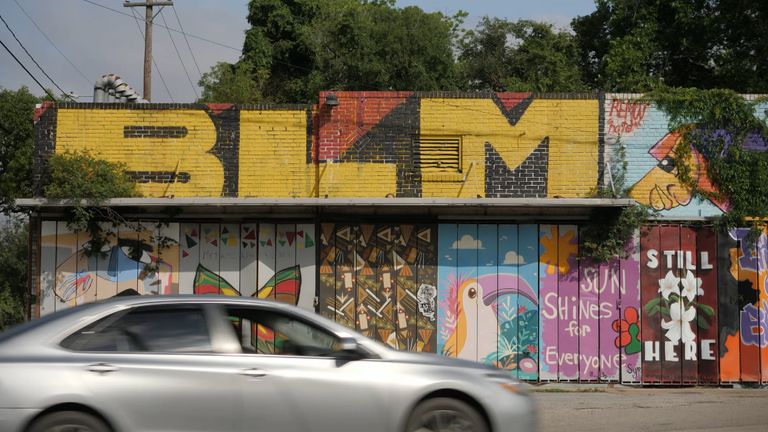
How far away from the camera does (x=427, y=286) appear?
14.0 meters

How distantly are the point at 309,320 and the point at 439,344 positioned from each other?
7.32 meters

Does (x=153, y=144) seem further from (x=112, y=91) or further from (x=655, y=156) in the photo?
(x=655, y=156)

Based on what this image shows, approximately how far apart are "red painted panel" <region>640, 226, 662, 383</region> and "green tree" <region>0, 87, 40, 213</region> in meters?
17.4

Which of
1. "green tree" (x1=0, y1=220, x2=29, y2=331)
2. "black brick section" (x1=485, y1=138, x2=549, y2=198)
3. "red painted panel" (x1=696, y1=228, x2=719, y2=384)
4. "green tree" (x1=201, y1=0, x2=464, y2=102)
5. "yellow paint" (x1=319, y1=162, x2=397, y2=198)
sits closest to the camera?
"red painted panel" (x1=696, y1=228, x2=719, y2=384)

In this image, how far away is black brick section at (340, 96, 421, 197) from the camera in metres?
14.4

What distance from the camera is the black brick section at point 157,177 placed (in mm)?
14430

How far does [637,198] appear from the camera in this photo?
46.1 ft

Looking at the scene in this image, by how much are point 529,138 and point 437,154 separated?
1.63 metres

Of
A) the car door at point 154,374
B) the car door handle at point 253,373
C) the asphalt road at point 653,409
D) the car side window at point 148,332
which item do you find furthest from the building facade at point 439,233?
the car door handle at point 253,373

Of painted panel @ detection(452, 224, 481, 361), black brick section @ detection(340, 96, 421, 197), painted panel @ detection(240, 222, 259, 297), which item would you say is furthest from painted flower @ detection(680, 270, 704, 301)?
painted panel @ detection(240, 222, 259, 297)

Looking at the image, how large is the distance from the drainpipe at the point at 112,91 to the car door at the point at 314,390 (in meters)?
10.3

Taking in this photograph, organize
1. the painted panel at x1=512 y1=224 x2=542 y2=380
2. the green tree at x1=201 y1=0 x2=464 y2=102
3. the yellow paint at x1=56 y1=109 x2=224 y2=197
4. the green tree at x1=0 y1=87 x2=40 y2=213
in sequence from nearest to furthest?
1. the painted panel at x1=512 y1=224 x2=542 y2=380
2. the yellow paint at x1=56 y1=109 x2=224 y2=197
3. the green tree at x1=0 y1=87 x2=40 y2=213
4. the green tree at x1=201 y1=0 x2=464 y2=102

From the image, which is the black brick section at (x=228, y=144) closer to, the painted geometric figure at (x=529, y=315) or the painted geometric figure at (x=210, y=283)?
the painted geometric figure at (x=210, y=283)

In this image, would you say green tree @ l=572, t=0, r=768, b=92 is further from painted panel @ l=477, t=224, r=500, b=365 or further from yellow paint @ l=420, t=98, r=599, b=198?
painted panel @ l=477, t=224, r=500, b=365
